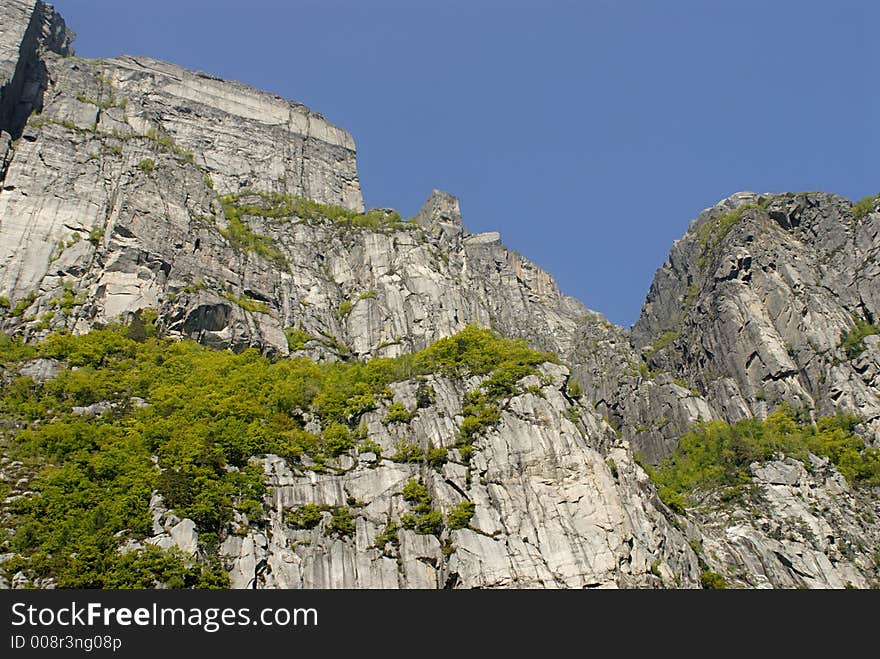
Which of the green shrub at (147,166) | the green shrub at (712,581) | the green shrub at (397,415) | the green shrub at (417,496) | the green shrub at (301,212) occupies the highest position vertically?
the green shrub at (301,212)

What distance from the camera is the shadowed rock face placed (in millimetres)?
42906

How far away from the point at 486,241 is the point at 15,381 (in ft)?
215

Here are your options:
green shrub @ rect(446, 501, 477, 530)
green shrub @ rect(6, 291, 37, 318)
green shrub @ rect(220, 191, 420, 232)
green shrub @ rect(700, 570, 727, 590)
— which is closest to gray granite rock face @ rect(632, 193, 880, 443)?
green shrub @ rect(700, 570, 727, 590)

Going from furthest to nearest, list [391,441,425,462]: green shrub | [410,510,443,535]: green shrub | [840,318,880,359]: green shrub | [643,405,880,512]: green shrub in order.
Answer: [840,318,880,359]: green shrub
[643,405,880,512]: green shrub
[391,441,425,462]: green shrub
[410,510,443,535]: green shrub

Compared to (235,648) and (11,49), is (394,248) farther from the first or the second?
(235,648)

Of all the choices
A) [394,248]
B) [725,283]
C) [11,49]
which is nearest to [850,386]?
[725,283]

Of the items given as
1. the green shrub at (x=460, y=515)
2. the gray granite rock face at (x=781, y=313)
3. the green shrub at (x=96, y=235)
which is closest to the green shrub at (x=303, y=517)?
the green shrub at (x=460, y=515)

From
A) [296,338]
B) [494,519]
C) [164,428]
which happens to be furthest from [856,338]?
[164,428]

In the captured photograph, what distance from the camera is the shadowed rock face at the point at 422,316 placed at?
4291cm

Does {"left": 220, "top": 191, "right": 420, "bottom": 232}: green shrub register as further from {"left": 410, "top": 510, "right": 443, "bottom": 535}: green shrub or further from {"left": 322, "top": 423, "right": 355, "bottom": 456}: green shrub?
{"left": 410, "top": 510, "right": 443, "bottom": 535}: green shrub

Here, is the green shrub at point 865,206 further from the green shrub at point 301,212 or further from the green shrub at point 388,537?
the green shrub at point 388,537

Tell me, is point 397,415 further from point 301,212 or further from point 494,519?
point 301,212

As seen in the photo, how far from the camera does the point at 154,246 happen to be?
6066cm

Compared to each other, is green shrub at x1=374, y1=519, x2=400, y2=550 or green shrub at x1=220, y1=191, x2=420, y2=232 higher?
green shrub at x1=220, y1=191, x2=420, y2=232
